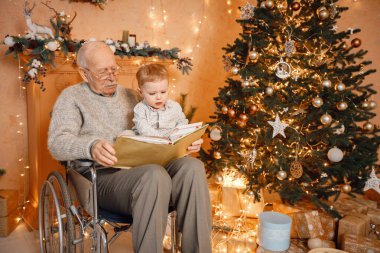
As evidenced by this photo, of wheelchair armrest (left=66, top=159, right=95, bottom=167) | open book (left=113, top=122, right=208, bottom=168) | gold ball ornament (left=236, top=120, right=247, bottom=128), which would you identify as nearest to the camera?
open book (left=113, top=122, right=208, bottom=168)

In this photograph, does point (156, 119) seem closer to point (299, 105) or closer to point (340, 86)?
point (299, 105)

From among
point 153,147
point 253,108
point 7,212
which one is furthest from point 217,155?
point 7,212

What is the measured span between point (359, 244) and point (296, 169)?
54 cm

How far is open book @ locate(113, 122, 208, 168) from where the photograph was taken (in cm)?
132

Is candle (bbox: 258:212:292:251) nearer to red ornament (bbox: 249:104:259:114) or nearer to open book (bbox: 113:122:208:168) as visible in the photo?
red ornament (bbox: 249:104:259:114)

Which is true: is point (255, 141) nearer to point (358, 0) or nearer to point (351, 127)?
point (351, 127)

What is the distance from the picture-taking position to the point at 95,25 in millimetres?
2895

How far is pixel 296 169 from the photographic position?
2.14 meters

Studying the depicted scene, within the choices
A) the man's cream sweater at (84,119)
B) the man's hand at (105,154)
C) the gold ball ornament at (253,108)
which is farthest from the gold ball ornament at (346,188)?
the man's hand at (105,154)

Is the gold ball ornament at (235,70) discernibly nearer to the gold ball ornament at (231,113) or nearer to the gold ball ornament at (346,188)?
the gold ball ornament at (231,113)

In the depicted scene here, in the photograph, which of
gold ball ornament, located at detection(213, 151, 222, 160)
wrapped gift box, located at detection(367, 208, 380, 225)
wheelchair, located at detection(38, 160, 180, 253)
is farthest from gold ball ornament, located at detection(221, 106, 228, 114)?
wrapped gift box, located at detection(367, 208, 380, 225)

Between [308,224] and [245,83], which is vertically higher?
[245,83]

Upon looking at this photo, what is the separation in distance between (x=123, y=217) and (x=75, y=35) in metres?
1.89

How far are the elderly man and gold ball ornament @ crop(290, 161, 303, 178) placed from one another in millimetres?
792
